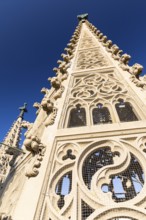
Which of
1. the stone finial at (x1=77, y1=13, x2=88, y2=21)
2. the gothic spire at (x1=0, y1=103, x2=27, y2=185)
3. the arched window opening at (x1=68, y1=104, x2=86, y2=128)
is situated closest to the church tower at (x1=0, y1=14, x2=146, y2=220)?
the arched window opening at (x1=68, y1=104, x2=86, y2=128)

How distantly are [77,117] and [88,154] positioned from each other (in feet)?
5.35

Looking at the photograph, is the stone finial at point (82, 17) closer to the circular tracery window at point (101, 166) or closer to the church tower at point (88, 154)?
the church tower at point (88, 154)

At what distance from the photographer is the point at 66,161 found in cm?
310

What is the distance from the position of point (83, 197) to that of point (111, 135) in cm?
127

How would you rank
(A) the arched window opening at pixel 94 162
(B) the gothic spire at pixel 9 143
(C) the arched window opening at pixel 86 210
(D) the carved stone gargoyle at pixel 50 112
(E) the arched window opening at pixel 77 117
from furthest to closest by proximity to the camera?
(B) the gothic spire at pixel 9 143, (E) the arched window opening at pixel 77 117, (D) the carved stone gargoyle at pixel 50 112, (A) the arched window opening at pixel 94 162, (C) the arched window opening at pixel 86 210

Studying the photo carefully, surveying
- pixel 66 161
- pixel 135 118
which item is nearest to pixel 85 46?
pixel 135 118

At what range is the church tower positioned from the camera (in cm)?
250

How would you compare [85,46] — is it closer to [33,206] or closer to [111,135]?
[111,135]

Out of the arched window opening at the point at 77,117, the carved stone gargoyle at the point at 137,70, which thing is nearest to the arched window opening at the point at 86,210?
the arched window opening at the point at 77,117

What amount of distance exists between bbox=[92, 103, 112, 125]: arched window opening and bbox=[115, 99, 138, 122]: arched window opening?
0.96ft

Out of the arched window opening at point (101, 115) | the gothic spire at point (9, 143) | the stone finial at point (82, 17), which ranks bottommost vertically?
the arched window opening at point (101, 115)

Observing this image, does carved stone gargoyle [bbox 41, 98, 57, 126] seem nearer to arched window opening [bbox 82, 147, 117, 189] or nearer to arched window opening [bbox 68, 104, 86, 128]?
arched window opening [bbox 68, 104, 86, 128]

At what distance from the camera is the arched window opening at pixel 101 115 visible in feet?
15.8

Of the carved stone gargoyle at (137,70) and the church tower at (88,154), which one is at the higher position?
the carved stone gargoyle at (137,70)
